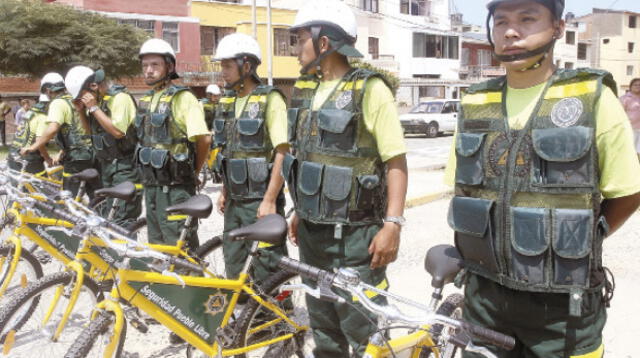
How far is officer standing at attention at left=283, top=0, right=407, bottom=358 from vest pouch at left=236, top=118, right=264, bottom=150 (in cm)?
101

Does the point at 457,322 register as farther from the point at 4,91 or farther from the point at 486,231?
the point at 4,91

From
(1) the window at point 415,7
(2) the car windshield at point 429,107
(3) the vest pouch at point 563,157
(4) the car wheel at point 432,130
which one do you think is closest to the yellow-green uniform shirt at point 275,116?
(3) the vest pouch at point 563,157

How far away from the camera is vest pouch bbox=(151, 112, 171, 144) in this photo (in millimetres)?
4395

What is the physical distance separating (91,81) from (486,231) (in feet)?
13.9

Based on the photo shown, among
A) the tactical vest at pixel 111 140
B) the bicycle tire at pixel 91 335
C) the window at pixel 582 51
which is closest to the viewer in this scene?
the bicycle tire at pixel 91 335

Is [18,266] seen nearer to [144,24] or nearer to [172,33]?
[144,24]

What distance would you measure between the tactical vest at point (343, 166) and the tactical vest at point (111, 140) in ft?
9.30

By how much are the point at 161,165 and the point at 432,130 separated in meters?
20.3

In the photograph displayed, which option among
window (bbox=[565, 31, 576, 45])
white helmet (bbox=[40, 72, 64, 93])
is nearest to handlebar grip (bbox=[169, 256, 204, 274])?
white helmet (bbox=[40, 72, 64, 93])

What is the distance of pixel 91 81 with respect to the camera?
5.20m

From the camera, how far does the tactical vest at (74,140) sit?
625cm

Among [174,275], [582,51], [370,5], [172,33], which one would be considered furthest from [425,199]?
[582,51]

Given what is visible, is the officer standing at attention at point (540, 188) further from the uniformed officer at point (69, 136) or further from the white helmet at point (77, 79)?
the uniformed officer at point (69, 136)

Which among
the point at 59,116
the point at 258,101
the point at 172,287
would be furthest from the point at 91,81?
the point at 172,287
